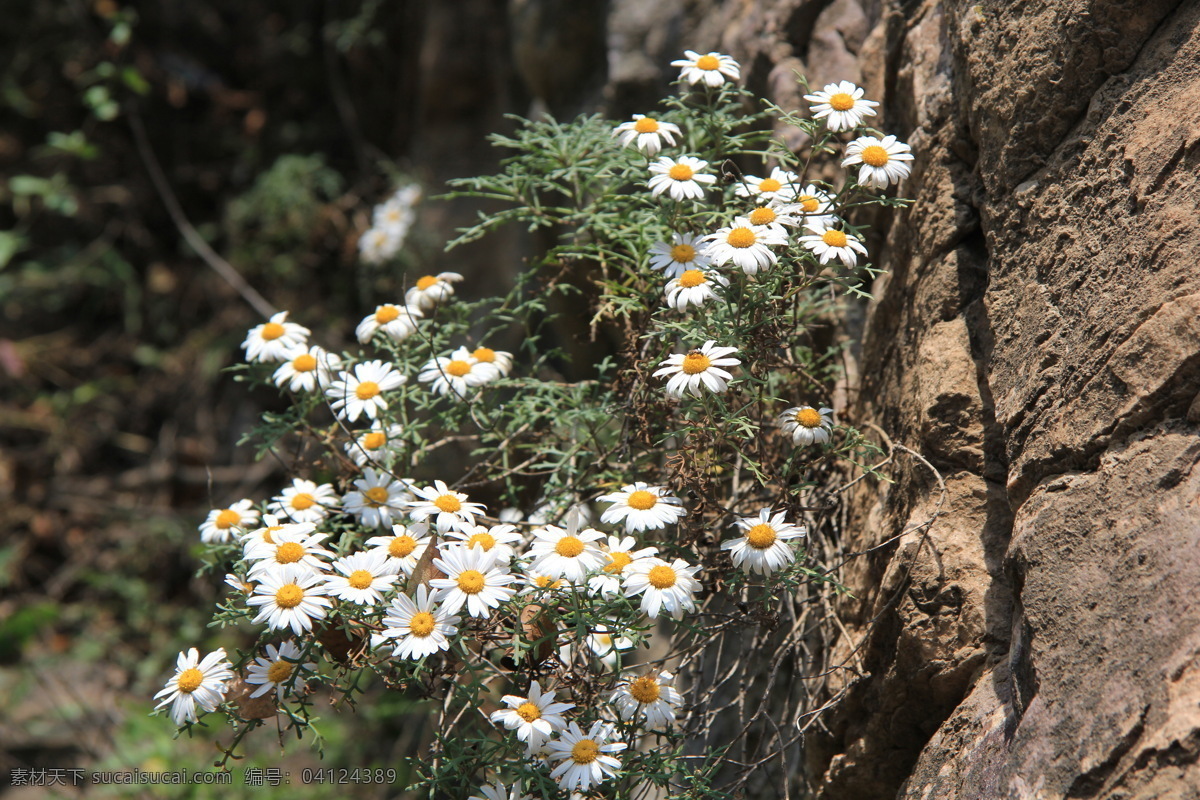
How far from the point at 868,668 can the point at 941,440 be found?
438 mm

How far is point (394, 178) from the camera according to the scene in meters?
3.80

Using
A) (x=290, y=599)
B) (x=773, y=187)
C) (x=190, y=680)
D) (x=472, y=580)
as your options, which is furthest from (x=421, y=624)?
(x=773, y=187)

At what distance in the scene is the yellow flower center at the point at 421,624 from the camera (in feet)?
4.80

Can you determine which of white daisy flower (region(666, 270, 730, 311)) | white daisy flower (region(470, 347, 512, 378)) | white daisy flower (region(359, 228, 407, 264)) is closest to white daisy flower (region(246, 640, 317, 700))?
white daisy flower (region(470, 347, 512, 378))

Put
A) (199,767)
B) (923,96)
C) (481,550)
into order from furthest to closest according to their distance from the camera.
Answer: (199,767) → (923,96) → (481,550)

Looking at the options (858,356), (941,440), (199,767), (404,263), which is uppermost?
(404,263)

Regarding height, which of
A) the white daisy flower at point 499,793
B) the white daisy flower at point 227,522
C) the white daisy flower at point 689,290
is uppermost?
the white daisy flower at point 689,290

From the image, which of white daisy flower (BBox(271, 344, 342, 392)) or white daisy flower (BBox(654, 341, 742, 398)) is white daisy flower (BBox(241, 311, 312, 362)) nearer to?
white daisy flower (BBox(271, 344, 342, 392))

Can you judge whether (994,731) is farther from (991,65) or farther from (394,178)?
(394,178)

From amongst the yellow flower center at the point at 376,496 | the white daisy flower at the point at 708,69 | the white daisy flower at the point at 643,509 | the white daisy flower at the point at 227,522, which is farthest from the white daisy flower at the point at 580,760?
the white daisy flower at the point at 708,69

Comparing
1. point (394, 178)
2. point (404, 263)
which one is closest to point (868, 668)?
point (404, 263)

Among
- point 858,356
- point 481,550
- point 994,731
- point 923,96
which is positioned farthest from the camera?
point 858,356

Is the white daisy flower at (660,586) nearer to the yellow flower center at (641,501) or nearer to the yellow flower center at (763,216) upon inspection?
the yellow flower center at (641,501)

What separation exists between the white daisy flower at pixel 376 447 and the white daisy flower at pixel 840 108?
1.03 metres
